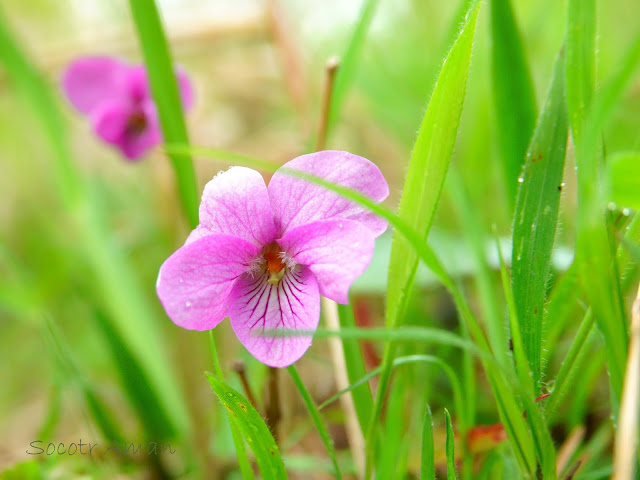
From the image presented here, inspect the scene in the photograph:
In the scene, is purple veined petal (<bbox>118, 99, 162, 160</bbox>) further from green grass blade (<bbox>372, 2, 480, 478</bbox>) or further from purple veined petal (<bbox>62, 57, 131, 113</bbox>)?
green grass blade (<bbox>372, 2, 480, 478</bbox>)

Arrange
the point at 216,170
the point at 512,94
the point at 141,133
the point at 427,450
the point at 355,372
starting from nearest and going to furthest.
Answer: the point at 427,450, the point at 355,372, the point at 512,94, the point at 141,133, the point at 216,170

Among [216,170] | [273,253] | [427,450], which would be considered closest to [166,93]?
[273,253]

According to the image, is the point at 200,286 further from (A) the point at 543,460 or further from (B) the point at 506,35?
(B) the point at 506,35

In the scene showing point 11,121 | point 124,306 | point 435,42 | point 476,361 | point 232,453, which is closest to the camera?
point 232,453

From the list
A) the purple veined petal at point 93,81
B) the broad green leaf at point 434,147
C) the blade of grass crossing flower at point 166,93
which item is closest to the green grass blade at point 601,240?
the broad green leaf at point 434,147

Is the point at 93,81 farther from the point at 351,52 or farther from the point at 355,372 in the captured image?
the point at 355,372

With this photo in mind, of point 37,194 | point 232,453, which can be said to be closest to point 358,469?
point 232,453

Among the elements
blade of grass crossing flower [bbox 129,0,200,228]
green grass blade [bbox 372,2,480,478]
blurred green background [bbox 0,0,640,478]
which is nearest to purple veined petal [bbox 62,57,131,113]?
blurred green background [bbox 0,0,640,478]
